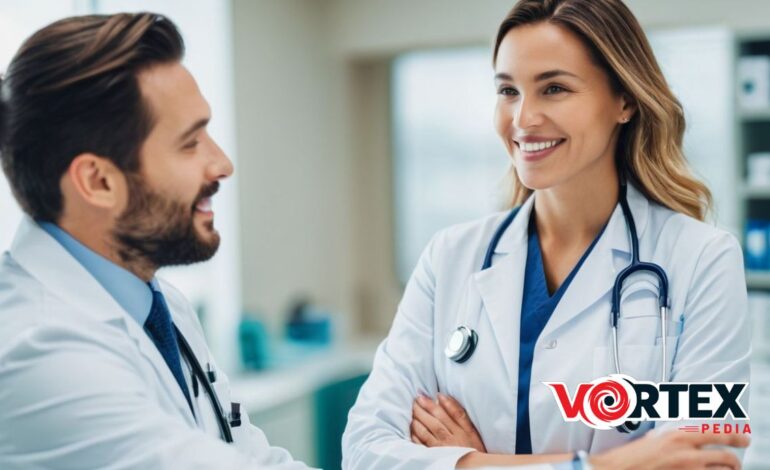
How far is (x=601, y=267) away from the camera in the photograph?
126cm

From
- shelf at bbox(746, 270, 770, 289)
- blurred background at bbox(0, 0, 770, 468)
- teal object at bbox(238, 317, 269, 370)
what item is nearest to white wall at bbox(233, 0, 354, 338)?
blurred background at bbox(0, 0, 770, 468)

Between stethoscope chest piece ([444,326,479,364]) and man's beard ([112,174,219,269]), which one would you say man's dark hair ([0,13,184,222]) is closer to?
man's beard ([112,174,219,269])

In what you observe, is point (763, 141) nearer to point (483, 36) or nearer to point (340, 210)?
point (483, 36)

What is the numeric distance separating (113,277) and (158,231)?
0.27 ft

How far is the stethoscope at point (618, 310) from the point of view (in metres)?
1.15

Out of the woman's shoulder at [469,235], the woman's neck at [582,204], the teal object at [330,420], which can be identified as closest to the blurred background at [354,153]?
the teal object at [330,420]

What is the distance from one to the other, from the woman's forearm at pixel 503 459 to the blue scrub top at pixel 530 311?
64mm

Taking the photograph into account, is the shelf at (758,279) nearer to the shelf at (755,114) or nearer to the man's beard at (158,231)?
the shelf at (755,114)

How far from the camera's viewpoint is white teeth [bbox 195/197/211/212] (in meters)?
1.05

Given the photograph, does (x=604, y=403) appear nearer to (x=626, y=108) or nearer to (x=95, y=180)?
(x=626, y=108)

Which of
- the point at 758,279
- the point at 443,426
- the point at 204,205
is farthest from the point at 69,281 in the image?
the point at 758,279

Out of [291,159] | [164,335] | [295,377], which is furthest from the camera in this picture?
[291,159]

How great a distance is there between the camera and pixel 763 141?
3102 millimetres

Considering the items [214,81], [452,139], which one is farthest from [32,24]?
[452,139]
